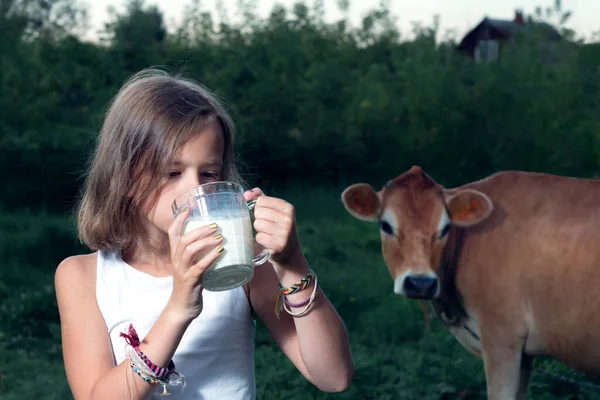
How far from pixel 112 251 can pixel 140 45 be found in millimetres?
2862

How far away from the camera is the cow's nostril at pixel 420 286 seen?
233 centimetres

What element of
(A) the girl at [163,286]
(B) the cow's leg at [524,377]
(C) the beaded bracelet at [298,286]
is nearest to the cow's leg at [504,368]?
(B) the cow's leg at [524,377]

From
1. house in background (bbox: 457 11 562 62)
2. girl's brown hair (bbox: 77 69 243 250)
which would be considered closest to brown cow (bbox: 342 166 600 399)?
house in background (bbox: 457 11 562 62)

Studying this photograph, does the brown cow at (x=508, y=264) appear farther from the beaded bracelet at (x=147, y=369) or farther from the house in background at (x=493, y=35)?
the beaded bracelet at (x=147, y=369)

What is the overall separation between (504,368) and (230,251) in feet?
4.49

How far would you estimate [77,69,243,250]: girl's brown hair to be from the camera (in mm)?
1237

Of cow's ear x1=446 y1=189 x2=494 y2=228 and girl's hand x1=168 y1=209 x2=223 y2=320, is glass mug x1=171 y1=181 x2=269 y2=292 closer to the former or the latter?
girl's hand x1=168 y1=209 x2=223 y2=320

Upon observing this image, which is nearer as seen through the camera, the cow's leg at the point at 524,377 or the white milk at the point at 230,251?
the white milk at the point at 230,251

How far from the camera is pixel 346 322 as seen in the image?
129 inches

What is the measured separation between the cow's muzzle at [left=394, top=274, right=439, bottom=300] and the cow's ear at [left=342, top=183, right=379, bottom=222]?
23 centimetres

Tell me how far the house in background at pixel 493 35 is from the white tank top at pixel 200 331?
2.07 m

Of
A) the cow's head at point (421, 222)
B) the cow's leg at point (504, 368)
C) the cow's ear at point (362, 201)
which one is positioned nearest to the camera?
the cow's leg at point (504, 368)

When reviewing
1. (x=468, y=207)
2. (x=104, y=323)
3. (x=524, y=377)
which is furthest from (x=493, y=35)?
(x=104, y=323)

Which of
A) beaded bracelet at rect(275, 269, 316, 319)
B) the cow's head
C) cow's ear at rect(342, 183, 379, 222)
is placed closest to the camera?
beaded bracelet at rect(275, 269, 316, 319)
